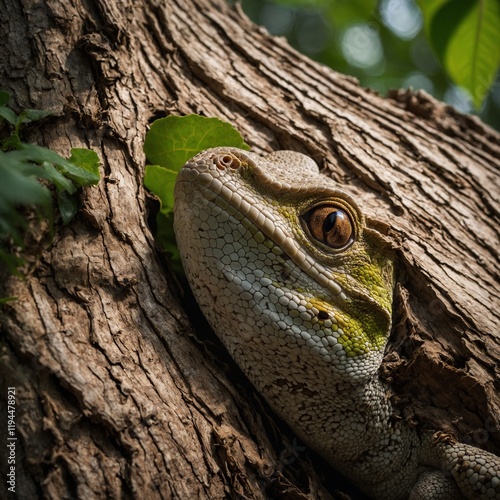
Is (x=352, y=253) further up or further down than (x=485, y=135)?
further down

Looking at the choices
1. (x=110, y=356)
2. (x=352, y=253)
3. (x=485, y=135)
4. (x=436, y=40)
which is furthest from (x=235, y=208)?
(x=485, y=135)

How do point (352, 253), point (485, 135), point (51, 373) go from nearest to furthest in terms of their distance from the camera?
point (51, 373) < point (352, 253) < point (485, 135)

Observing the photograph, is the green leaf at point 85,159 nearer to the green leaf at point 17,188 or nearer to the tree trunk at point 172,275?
the tree trunk at point 172,275

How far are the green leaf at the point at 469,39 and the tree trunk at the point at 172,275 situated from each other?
585 millimetres

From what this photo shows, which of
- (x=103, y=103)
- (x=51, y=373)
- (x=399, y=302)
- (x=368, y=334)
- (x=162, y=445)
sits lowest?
(x=162, y=445)

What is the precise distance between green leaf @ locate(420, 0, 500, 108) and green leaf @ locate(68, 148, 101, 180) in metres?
3.19

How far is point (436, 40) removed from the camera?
15.0 ft

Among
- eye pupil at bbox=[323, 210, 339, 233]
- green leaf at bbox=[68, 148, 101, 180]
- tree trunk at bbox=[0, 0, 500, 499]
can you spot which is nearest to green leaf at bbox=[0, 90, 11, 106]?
tree trunk at bbox=[0, 0, 500, 499]

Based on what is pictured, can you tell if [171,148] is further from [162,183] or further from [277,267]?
[277,267]

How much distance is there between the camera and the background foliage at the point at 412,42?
4.42m

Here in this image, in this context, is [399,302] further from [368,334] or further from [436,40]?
[436,40]

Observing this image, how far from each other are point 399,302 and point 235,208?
1307 mm

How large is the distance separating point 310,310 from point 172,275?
904 mm

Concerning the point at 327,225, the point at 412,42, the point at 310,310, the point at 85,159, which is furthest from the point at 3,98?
the point at 412,42
